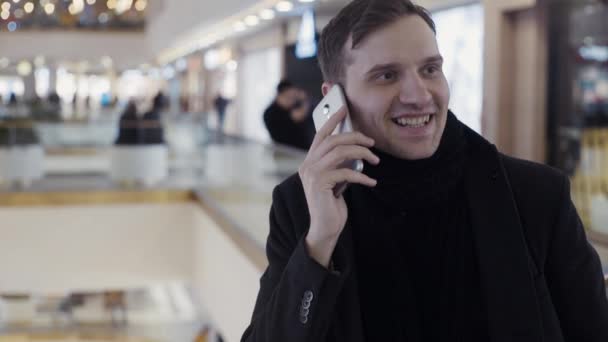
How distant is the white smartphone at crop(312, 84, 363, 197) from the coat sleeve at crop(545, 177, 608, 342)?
1.29 ft

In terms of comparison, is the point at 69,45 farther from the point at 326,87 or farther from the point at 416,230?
the point at 416,230

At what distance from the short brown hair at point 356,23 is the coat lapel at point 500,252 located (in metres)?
0.28

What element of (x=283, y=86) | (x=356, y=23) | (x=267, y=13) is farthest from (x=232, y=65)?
(x=356, y=23)

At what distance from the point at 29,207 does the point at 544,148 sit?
7211 mm

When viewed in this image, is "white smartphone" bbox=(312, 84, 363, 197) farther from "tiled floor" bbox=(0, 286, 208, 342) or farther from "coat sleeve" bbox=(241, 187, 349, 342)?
"tiled floor" bbox=(0, 286, 208, 342)

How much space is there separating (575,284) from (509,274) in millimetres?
Result: 126

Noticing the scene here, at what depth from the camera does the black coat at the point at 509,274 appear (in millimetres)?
1534

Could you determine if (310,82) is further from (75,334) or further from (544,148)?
(75,334)

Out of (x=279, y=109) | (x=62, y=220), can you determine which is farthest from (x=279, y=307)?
(x=62, y=220)

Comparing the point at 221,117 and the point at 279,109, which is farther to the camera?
the point at 221,117

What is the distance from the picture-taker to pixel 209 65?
33188 millimetres

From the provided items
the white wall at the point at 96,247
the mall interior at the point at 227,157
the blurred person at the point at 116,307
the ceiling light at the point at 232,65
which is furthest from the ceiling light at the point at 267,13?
the blurred person at the point at 116,307

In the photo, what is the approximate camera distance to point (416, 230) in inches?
64.2

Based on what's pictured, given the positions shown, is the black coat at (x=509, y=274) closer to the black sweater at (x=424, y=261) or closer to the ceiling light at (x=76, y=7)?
Answer: the black sweater at (x=424, y=261)
